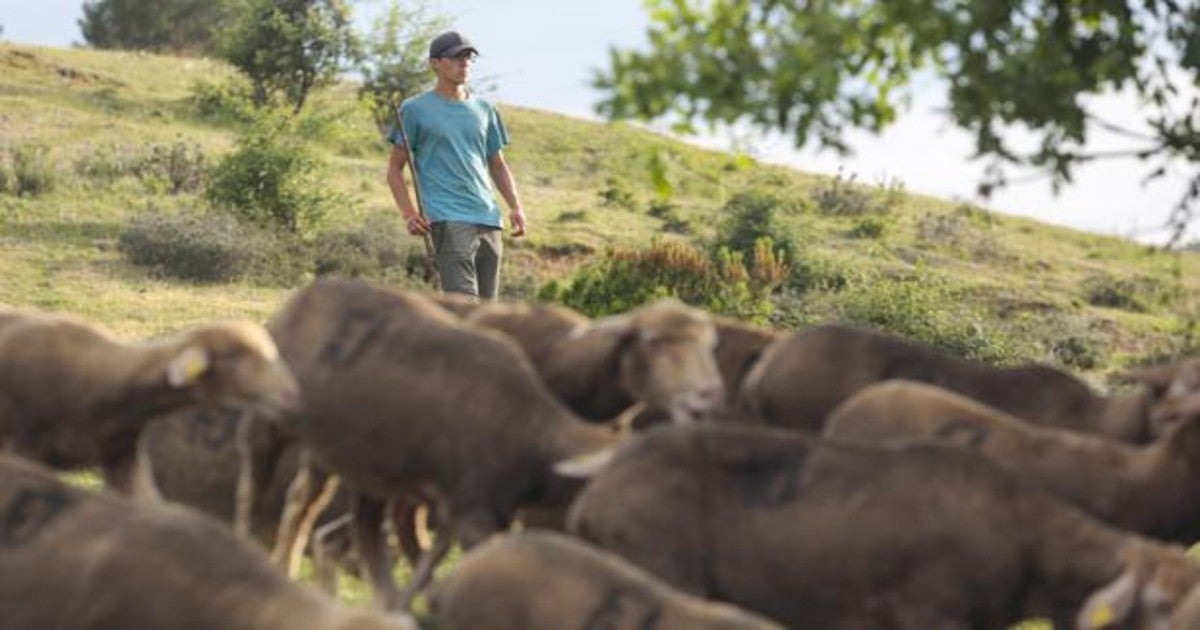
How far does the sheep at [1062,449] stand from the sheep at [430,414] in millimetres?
1374

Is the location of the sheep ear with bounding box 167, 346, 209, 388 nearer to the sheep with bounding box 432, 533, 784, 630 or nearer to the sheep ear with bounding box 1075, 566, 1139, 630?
the sheep with bounding box 432, 533, 784, 630

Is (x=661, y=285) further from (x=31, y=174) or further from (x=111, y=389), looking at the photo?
(x=31, y=174)

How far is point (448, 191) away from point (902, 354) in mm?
6713

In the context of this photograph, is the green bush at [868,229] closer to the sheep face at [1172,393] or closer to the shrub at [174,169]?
the shrub at [174,169]

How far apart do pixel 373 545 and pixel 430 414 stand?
151 centimetres

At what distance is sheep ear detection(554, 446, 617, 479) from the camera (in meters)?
10.7

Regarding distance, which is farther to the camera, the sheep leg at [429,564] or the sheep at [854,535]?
the sheep leg at [429,564]

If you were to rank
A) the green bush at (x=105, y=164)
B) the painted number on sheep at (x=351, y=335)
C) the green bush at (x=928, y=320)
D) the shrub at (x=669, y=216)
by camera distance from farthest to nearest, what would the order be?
the shrub at (x=669, y=216) < the green bush at (x=105, y=164) < the green bush at (x=928, y=320) < the painted number on sheep at (x=351, y=335)

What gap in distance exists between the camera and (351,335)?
1205 centimetres

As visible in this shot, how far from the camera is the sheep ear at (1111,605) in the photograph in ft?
32.0

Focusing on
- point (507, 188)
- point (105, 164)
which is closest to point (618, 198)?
point (105, 164)

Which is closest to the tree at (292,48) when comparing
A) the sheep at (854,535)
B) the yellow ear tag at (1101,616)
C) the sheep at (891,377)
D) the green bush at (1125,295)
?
the green bush at (1125,295)

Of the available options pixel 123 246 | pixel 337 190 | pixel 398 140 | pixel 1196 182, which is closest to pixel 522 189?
pixel 337 190

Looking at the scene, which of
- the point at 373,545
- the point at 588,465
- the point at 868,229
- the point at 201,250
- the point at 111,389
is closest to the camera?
the point at 588,465
